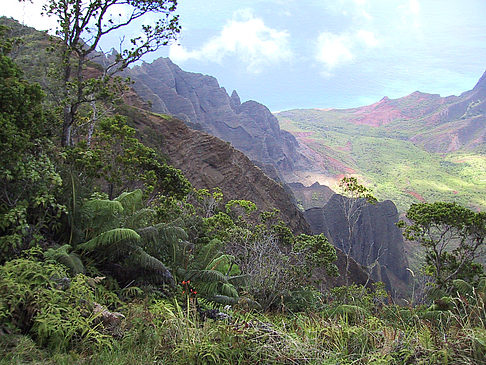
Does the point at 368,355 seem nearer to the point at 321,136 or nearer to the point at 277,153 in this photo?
the point at 277,153

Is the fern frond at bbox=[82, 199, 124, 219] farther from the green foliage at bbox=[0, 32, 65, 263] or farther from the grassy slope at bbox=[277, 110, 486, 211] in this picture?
the grassy slope at bbox=[277, 110, 486, 211]

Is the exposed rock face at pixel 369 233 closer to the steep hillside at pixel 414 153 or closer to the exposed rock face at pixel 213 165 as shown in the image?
the exposed rock face at pixel 213 165

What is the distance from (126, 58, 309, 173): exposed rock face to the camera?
81.6 meters

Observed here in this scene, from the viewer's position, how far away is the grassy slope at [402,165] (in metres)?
89.4

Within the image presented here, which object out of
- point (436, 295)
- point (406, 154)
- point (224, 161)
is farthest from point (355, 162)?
point (436, 295)

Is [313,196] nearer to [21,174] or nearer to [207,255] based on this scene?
[207,255]

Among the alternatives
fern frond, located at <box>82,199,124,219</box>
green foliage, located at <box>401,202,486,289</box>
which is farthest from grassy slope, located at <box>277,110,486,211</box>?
fern frond, located at <box>82,199,124,219</box>

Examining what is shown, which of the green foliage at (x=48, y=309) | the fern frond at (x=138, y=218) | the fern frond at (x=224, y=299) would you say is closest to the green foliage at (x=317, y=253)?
the fern frond at (x=224, y=299)

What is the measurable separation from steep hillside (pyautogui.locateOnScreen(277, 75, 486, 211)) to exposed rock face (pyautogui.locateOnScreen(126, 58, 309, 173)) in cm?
1422

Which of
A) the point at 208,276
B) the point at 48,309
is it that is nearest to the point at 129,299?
the point at 48,309

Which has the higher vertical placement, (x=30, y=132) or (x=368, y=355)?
(x=30, y=132)

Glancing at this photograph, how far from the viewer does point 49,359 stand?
333cm

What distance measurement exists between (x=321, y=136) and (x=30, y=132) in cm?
17189

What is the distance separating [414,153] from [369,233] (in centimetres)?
9629
